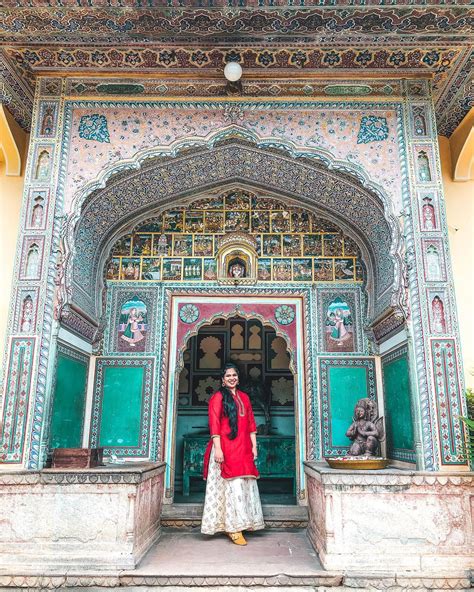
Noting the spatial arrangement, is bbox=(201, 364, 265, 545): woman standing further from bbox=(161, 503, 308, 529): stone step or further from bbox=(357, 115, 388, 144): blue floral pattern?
bbox=(357, 115, 388, 144): blue floral pattern

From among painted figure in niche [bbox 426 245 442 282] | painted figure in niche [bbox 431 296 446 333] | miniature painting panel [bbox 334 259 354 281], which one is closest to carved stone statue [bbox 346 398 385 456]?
painted figure in niche [bbox 431 296 446 333]

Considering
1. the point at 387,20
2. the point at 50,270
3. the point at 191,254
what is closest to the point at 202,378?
the point at 191,254

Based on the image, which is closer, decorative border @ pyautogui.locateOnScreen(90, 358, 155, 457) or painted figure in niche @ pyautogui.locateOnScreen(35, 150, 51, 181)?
painted figure in niche @ pyautogui.locateOnScreen(35, 150, 51, 181)

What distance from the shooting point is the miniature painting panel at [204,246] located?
6.80 m

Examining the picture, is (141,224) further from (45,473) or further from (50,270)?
(45,473)

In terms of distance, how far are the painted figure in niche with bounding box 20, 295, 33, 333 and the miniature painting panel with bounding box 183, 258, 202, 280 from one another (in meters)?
2.19

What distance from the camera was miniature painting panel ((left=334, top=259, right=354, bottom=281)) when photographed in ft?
22.0

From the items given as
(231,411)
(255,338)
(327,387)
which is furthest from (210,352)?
(231,411)

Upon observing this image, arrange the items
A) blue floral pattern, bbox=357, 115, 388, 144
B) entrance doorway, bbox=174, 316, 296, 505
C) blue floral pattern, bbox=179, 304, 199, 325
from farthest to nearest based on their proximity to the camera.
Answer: entrance doorway, bbox=174, 316, 296, 505
blue floral pattern, bbox=179, 304, 199, 325
blue floral pattern, bbox=357, 115, 388, 144

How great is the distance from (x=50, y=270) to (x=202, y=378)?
183 inches

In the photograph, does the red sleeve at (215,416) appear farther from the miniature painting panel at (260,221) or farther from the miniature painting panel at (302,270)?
the miniature painting panel at (260,221)

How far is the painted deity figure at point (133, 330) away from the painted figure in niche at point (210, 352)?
278 cm

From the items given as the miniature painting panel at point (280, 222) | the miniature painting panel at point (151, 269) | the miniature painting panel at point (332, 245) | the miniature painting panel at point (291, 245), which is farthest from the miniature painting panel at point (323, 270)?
the miniature painting panel at point (151, 269)

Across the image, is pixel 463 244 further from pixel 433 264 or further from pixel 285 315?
pixel 285 315
